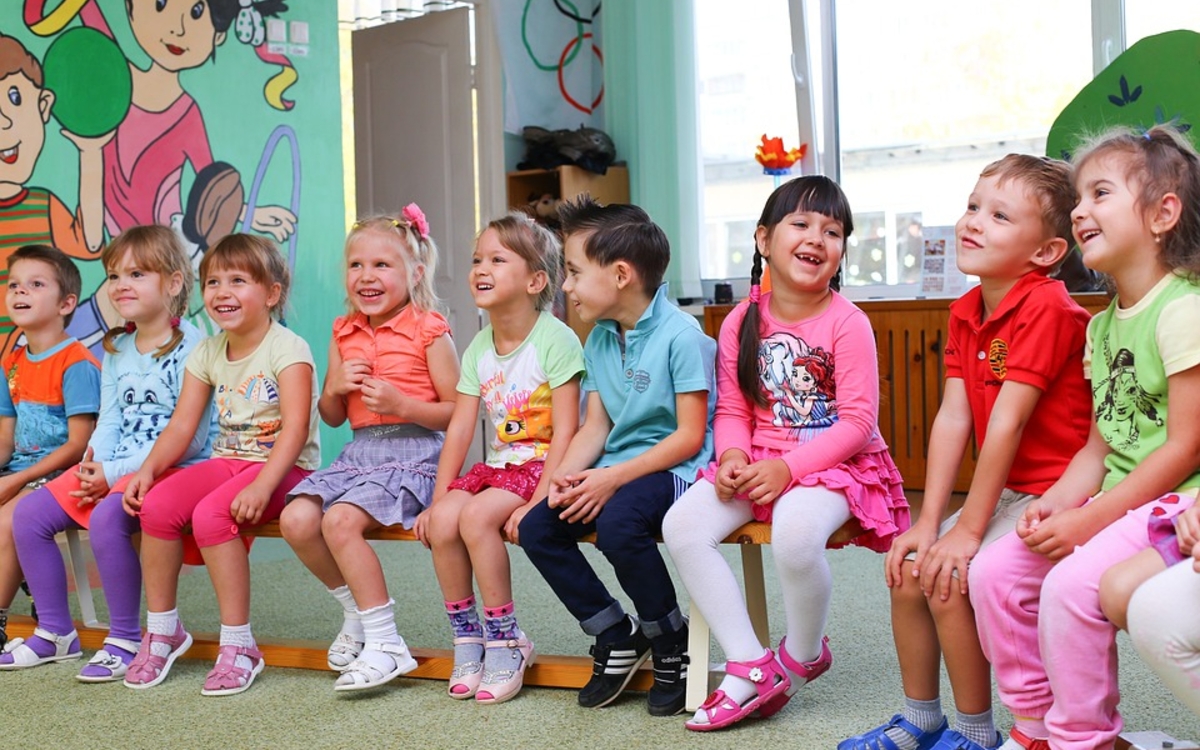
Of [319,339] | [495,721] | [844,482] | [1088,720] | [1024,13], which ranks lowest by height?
[495,721]

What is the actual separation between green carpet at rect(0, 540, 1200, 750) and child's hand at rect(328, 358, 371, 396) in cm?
53

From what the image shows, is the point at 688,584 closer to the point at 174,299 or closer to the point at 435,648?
the point at 435,648

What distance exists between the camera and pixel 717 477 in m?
1.95

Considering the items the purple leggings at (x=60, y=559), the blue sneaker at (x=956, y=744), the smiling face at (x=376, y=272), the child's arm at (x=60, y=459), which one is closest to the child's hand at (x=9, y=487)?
the child's arm at (x=60, y=459)

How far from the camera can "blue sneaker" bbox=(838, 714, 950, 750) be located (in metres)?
1.68

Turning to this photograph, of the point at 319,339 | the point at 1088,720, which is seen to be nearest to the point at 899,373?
the point at 319,339

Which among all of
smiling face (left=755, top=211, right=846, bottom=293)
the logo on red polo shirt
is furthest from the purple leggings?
the logo on red polo shirt

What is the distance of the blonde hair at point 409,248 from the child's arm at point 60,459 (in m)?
0.75

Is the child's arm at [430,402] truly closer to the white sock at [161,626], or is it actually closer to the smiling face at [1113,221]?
the white sock at [161,626]

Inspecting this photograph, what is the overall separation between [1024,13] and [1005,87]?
268 mm

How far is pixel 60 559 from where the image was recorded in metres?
2.56

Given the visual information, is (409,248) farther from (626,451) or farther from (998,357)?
(998,357)

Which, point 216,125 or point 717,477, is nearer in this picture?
point 717,477

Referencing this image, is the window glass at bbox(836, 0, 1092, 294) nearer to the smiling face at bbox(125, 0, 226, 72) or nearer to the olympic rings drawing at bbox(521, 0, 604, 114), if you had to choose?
the olympic rings drawing at bbox(521, 0, 604, 114)
